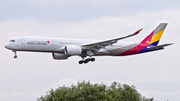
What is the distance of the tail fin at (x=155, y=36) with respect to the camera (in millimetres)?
67250

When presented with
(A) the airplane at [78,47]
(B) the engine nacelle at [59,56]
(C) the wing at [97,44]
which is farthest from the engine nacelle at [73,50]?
(B) the engine nacelle at [59,56]

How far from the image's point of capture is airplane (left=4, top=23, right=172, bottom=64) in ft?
188

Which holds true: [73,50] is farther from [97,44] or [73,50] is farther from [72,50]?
[97,44]

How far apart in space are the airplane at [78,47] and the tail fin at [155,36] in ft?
4.21

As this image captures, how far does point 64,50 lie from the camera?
58156 mm

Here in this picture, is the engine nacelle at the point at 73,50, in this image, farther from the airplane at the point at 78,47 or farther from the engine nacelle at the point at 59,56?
the engine nacelle at the point at 59,56

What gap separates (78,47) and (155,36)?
17247 millimetres

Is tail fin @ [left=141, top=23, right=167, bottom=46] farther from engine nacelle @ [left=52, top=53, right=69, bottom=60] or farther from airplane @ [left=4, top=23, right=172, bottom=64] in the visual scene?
engine nacelle @ [left=52, top=53, right=69, bottom=60]

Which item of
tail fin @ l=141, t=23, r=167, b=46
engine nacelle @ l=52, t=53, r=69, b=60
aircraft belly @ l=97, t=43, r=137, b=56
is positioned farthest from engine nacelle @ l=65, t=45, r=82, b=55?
tail fin @ l=141, t=23, r=167, b=46

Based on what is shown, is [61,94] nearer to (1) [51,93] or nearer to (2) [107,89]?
(1) [51,93]

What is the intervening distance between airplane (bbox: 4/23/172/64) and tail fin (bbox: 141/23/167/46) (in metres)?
1.28

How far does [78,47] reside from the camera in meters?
58.4

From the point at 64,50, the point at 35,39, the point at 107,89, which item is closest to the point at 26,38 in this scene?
the point at 35,39

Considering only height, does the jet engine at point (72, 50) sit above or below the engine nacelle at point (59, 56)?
above
